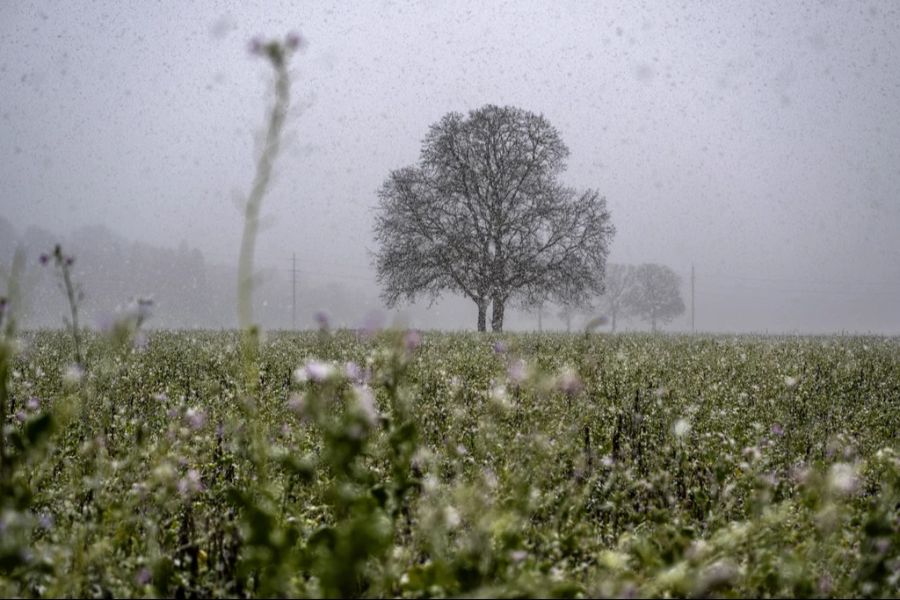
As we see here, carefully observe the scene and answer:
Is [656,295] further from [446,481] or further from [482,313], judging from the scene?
[446,481]

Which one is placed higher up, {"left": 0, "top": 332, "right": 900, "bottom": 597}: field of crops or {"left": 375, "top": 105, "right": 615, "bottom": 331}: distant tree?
{"left": 375, "top": 105, "right": 615, "bottom": 331}: distant tree

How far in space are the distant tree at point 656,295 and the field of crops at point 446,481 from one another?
9971 cm

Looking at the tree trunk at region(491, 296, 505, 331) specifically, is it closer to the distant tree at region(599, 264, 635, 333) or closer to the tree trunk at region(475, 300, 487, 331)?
the tree trunk at region(475, 300, 487, 331)

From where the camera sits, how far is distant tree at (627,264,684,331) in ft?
342

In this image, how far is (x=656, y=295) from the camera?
104938 millimetres

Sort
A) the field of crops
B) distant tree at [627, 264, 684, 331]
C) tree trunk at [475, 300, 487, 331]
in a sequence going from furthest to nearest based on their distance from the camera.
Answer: distant tree at [627, 264, 684, 331], tree trunk at [475, 300, 487, 331], the field of crops

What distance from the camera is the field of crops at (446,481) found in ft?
7.11

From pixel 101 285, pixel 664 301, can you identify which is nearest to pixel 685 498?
pixel 664 301

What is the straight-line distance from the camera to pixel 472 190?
3231 centimetres

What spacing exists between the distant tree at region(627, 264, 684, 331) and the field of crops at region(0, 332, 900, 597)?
3925 inches

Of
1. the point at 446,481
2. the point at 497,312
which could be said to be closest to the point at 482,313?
the point at 497,312

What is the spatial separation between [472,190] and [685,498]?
29223mm

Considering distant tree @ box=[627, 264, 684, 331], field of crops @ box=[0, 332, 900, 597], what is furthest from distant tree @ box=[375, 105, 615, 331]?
distant tree @ box=[627, 264, 684, 331]

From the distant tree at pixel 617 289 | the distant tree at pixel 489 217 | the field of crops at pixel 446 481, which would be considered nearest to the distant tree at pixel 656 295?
the distant tree at pixel 617 289
